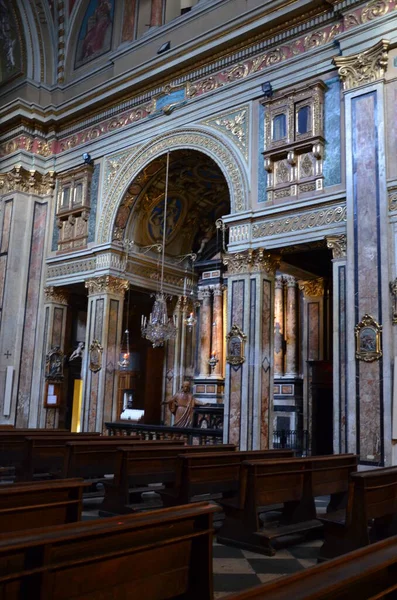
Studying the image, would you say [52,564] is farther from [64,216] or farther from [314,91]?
[64,216]

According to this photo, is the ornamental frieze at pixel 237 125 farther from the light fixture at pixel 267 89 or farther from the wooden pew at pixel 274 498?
the wooden pew at pixel 274 498

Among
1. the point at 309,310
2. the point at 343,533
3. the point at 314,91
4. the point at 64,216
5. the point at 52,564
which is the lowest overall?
the point at 343,533

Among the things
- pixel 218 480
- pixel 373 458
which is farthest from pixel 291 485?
pixel 373 458

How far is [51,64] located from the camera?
1692 centimetres

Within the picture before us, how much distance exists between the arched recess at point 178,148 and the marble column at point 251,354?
1291 mm

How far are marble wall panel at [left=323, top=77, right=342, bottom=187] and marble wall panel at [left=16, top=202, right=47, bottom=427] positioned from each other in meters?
8.71

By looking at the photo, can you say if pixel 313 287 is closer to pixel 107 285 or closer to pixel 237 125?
pixel 237 125

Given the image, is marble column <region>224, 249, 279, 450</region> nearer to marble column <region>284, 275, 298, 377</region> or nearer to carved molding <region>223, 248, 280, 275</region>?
carved molding <region>223, 248, 280, 275</region>

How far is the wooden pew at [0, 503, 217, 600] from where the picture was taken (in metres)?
2.50

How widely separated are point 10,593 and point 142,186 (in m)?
12.5

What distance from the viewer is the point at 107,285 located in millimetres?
14117

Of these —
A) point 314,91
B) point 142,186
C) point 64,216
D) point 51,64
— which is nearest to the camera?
point 314,91

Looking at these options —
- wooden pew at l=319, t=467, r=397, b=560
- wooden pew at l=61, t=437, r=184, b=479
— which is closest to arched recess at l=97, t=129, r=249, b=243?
wooden pew at l=61, t=437, r=184, b=479

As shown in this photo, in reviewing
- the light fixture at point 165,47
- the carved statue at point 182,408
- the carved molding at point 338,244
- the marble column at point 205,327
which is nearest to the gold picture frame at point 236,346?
the carved molding at point 338,244
